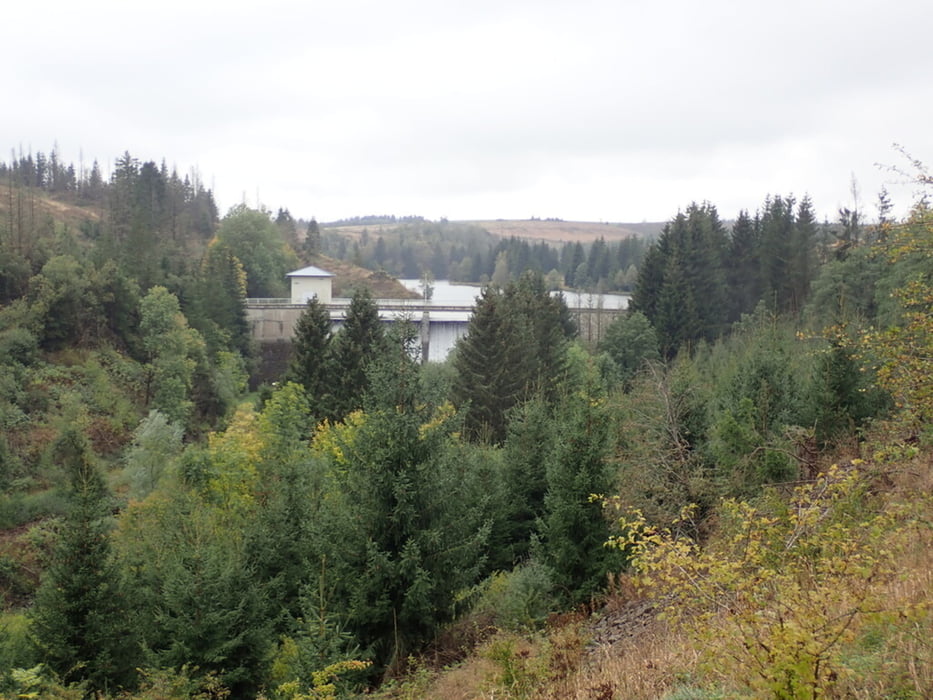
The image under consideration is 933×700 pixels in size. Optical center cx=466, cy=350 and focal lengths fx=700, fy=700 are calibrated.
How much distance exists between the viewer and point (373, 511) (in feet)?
41.1

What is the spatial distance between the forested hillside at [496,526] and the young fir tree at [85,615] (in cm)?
5

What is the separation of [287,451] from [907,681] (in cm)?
1852

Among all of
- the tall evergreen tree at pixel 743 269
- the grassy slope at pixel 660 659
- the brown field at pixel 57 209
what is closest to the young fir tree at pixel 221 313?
the brown field at pixel 57 209

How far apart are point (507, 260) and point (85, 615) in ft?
371

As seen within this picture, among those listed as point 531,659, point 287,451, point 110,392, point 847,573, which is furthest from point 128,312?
point 847,573

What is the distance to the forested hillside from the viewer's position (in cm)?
639

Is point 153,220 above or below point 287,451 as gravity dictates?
above

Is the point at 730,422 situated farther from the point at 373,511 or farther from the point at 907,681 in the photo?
the point at 907,681

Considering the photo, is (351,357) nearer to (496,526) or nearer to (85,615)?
(496,526)

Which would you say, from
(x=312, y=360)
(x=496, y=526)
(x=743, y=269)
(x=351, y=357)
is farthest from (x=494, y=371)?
(x=743, y=269)

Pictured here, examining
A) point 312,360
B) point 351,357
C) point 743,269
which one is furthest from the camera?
point 743,269

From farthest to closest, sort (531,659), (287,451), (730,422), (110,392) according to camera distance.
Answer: (110,392)
(287,451)
(730,422)
(531,659)

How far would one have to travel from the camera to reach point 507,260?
407 ft

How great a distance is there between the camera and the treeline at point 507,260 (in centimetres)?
9850
